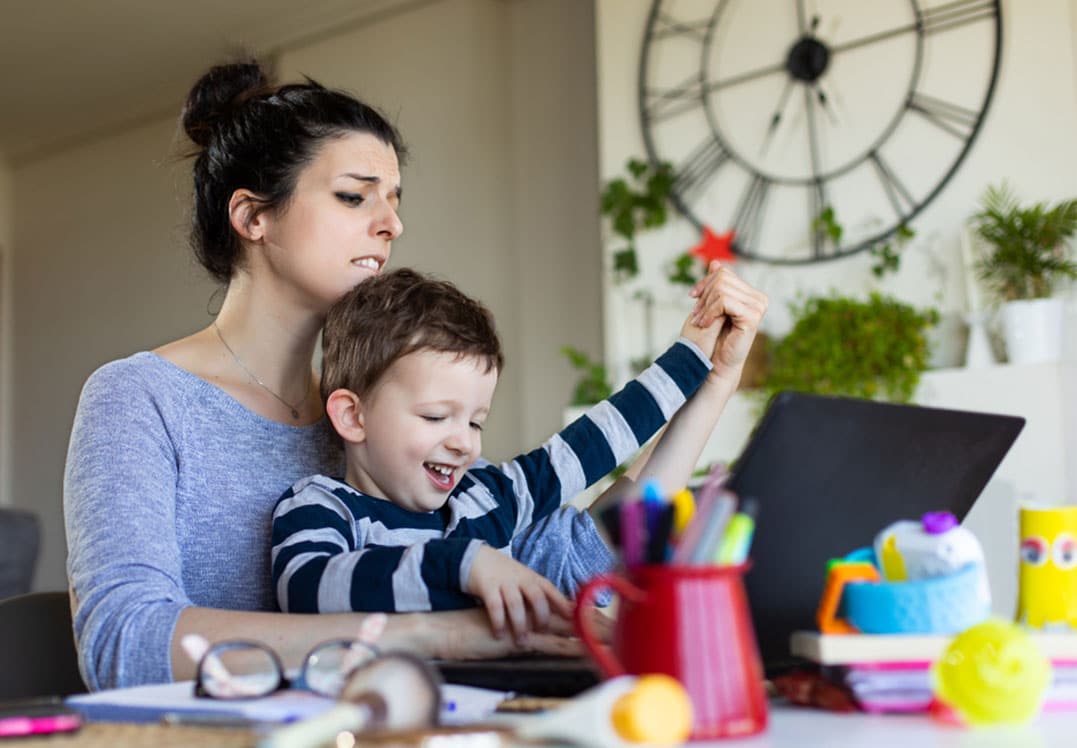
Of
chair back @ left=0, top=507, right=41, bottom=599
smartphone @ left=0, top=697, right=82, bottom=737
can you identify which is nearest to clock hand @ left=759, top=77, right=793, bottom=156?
chair back @ left=0, top=507, right=41, bottom=599

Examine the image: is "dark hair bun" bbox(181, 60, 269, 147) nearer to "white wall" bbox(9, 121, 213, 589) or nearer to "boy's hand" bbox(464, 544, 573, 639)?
"boy's hand" bbox(464, 544, 573, 639)

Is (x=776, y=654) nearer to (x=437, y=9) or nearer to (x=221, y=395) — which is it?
(x=221, y=395)

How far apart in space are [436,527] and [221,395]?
34cm

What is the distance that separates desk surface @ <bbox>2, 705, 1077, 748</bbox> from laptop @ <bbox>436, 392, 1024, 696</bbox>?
0.14 m

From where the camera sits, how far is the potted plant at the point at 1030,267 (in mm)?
3090

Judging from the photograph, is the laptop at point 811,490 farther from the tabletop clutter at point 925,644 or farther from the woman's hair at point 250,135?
the woman's hair at point 250,135

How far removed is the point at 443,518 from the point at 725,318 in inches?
17.2

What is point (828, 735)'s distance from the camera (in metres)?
0.62

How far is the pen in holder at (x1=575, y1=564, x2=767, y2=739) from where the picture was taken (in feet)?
1.91

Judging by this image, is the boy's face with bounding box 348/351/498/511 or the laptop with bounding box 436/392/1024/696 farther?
the boy's face with bounding box 348/351/498/511

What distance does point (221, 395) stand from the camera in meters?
1.39

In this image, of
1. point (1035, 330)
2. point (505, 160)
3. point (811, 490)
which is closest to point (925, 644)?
point (811, 490)

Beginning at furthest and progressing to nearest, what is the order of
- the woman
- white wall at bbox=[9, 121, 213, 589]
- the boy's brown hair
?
1. white wall at bbox=[9, 121, 213, 589]
2. the boy's brown hair
3. the woman

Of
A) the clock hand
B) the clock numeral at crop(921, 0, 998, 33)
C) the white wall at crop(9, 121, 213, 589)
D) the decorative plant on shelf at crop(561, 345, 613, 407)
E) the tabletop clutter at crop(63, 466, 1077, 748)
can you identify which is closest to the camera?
the tabletop clutter at crop(63, 466, 1077, 748)
